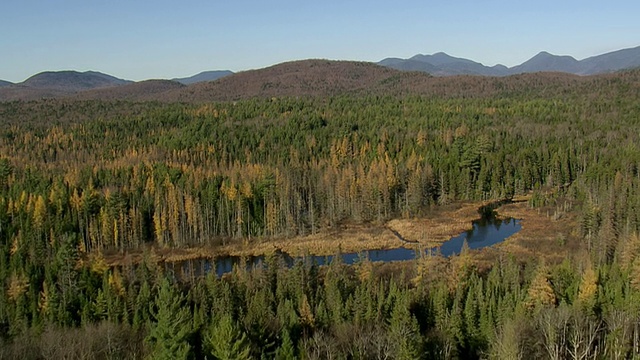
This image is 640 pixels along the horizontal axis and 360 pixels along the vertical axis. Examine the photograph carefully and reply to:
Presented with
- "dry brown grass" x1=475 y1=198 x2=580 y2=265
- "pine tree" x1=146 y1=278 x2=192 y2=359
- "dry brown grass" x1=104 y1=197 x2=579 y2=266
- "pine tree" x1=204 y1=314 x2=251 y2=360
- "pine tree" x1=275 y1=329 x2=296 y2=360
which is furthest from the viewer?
"dry brown grass" x1=104 y1=197 x2=579 y2=266

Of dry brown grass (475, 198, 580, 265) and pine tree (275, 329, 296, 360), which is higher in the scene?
pine tree (275, 329, 296, 360)

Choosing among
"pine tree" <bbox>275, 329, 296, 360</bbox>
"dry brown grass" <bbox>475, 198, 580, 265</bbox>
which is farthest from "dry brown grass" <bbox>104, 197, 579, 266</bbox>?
"pine tree" <bbox>275, 329, 296, 360</bbox>

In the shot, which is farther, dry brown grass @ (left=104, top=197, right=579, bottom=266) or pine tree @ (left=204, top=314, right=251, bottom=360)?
dry brown grass @ (left=104, top=197, right=579, bottom=266)

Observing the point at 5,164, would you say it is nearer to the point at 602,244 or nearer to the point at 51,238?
the point at 51,238

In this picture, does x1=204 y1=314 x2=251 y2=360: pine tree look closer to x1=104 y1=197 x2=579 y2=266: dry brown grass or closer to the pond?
the pond

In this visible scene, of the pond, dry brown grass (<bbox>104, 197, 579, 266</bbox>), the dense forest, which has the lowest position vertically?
the pond

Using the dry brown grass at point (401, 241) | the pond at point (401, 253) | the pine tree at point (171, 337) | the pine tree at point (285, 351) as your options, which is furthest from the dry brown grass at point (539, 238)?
the pine tree at point (171, 337)

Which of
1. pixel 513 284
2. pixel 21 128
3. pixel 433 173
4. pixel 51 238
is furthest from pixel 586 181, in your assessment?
pixel 21 128

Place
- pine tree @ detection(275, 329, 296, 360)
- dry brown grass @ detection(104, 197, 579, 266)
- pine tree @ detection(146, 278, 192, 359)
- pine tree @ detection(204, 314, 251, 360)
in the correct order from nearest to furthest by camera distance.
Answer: pine tree @ detection(204, 314, 251, 360) → pine tree @ detection(146, 278, 192, 359) → pine tree @ detection(275, 329, 296, 360) → dry brown grass @ detection(104, 197, 579, 266)
